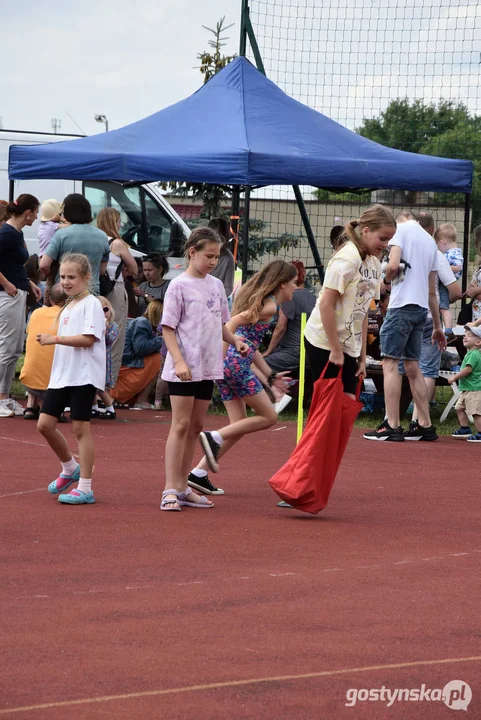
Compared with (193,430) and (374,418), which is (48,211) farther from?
(193,430)

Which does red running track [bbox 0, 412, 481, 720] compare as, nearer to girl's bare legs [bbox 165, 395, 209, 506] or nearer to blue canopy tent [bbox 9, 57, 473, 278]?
girl's bare legs [bbox 165, 395, 209, 506]

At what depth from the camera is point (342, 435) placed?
7.11 metres

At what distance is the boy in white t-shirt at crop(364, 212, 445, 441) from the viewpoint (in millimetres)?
10500

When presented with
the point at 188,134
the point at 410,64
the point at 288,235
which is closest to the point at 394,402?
the point at 188,134

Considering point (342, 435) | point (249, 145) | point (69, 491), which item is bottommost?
point (69, 491)

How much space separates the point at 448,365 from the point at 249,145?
10.8ft

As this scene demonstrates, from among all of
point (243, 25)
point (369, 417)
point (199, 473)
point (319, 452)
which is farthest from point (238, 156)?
point (319, 452)

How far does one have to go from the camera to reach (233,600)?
16.6 feet

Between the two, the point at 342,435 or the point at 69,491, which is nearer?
the point at 342,435

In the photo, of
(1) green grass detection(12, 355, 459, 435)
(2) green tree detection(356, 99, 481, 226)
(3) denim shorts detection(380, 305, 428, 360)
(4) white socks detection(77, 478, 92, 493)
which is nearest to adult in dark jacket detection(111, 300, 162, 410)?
(1) green grass detection(12, 355, 459, 435)

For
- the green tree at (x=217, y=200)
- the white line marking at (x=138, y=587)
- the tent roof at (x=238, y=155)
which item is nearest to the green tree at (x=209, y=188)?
the green tree at (x=217, y=200)

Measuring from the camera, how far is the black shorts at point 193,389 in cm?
704

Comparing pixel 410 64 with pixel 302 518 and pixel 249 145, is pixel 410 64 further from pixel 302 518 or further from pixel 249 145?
pixel 302 518

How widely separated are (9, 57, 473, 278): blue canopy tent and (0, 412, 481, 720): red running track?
487 cm
